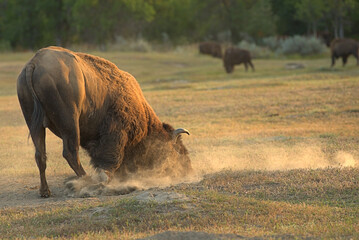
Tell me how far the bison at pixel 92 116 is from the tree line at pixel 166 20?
1593 inches

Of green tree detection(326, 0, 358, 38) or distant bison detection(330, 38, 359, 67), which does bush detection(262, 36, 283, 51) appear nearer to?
green tree detection(326, 0, 358, 38)

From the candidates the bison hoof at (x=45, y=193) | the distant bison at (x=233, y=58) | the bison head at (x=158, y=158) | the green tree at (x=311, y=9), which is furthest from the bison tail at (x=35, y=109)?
the green tree at (x=311, y=9)

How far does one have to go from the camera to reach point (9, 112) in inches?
771

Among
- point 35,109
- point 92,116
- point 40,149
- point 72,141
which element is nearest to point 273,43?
point 92,116

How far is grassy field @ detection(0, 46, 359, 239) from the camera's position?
20.5 feet

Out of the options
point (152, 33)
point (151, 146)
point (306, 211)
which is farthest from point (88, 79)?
point (152, 33)

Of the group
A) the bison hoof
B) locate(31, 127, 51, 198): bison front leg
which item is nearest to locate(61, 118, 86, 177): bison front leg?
locate(31, 127, 51, 198): bison front leg

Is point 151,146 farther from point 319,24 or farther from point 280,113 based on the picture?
point 319,24

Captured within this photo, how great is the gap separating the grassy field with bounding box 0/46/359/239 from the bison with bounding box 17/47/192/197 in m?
0.78

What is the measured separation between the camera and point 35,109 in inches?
312

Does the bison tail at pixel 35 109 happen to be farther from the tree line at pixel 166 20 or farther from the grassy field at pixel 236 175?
the tree line at pixel 166 20

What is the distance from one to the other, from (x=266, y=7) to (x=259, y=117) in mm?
41227

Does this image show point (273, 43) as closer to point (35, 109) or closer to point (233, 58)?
point (233, 58)

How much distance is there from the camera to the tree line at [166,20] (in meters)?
51.1
